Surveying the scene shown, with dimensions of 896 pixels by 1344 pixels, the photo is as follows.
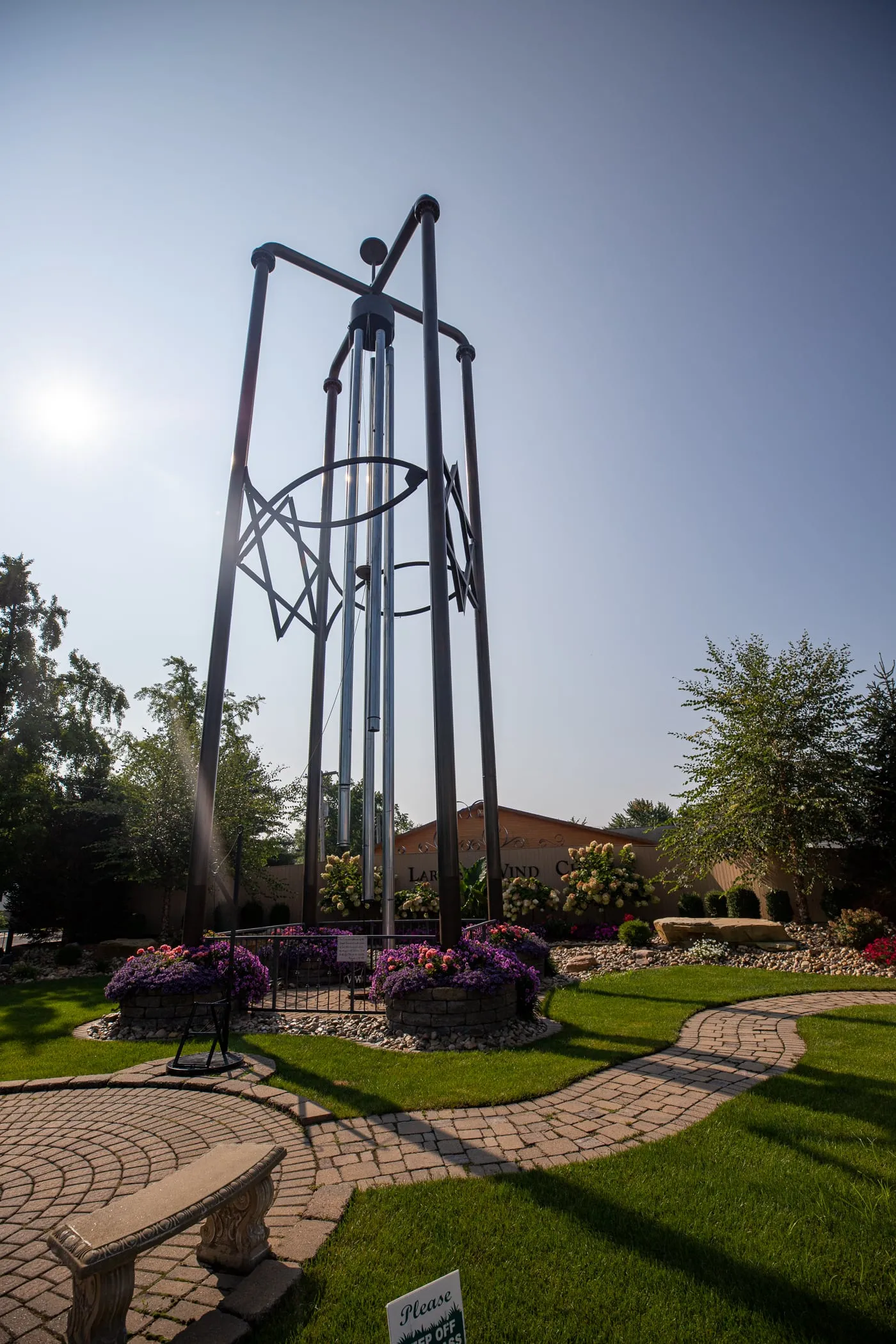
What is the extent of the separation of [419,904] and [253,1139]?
494 inches

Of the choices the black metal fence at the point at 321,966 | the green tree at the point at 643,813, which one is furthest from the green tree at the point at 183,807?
the green tree at the point at 643,813

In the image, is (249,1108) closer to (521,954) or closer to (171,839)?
(521,954)

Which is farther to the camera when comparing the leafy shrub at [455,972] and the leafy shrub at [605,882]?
the leafy shrub at [605,882]

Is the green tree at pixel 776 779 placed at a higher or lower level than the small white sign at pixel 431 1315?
higher

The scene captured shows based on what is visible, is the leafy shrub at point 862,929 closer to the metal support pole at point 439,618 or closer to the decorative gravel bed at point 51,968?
the metal support pole at point 439,618

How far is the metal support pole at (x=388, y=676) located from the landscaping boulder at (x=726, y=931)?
24.6ft

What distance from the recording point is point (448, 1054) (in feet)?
23.0

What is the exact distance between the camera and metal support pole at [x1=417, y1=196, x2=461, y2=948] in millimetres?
8602

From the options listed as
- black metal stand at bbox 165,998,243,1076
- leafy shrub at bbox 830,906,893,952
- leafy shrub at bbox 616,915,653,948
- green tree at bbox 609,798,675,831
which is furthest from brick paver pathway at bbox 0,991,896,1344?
green tree at bbox 609,798,675,831

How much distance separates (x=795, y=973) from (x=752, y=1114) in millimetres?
8274

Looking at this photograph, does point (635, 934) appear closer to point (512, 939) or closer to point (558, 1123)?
point (512, 939)

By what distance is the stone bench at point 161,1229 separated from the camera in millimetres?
2494

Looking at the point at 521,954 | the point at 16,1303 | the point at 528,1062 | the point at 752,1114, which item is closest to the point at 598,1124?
the point at 752,1114

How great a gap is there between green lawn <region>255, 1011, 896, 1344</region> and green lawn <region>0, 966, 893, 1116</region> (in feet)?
5.83
